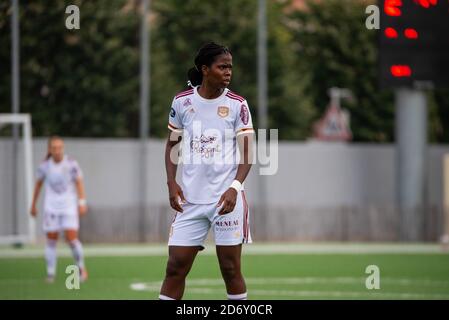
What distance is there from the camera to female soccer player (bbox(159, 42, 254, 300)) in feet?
34.4

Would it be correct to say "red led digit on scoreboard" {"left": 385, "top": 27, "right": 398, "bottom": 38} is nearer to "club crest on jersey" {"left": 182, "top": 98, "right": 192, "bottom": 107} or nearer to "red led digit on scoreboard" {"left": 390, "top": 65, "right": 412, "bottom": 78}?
"red led digit on scoreboard" {"left": 390, "top": 65, "right": 412, "bottom": 78}

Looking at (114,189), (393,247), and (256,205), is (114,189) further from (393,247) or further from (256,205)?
(393,247)

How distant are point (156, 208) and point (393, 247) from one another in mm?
5764

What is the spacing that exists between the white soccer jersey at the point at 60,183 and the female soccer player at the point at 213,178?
8882mm

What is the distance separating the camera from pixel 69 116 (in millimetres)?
34344

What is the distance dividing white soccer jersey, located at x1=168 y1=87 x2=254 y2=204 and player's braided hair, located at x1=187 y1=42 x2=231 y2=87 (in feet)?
0.74

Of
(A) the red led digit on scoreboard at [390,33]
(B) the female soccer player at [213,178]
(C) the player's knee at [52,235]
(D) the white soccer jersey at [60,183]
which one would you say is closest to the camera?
(B) the female soccer player at [213,178]

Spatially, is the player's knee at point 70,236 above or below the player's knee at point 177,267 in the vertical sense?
below

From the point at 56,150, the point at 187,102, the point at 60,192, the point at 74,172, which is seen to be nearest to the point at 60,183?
the point at 60,192

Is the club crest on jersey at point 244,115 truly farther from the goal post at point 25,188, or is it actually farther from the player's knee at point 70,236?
the goal post at point 25,188

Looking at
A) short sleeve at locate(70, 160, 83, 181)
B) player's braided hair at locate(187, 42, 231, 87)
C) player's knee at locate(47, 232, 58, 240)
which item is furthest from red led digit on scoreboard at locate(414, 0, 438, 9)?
player's braided hair at locate(187, 42, 231, 87)

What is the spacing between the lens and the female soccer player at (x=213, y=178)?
1049 centimetres

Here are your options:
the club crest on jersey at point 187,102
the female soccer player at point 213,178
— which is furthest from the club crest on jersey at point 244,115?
the club crest on jersey at point 187,102

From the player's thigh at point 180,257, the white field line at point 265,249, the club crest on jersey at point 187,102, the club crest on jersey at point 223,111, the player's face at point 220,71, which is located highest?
the player's face at point 220,71
